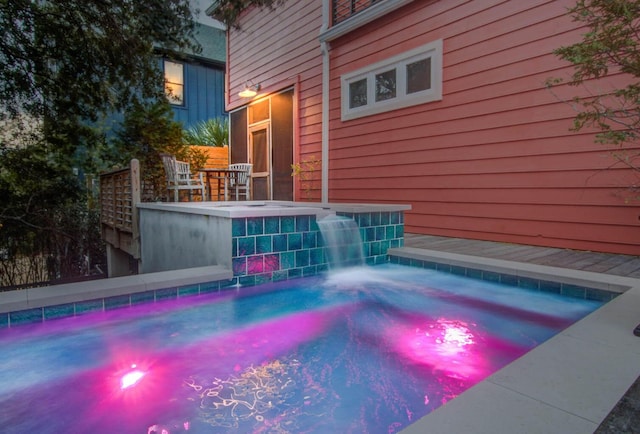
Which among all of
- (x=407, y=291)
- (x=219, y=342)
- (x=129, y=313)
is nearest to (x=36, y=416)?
(x=219, y=342)

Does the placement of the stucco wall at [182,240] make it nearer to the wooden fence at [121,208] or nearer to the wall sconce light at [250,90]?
the wooden fence at [121,208]

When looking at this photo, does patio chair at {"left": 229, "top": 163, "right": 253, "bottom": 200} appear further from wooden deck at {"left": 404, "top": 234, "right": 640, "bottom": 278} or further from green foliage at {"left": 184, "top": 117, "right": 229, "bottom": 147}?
green foliage at {"left": 184, "top": 117, "right": 229, "bottom": 147}

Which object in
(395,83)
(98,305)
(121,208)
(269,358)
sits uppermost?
(395,83)

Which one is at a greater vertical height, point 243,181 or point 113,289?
point 243,181

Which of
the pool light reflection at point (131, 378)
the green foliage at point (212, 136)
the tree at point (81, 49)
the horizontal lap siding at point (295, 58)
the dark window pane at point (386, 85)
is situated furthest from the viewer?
the green foliage at point (212, 136)

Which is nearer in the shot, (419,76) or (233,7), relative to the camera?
(233,7)

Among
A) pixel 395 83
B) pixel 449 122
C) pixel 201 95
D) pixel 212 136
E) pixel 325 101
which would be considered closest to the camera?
pixel 449 122

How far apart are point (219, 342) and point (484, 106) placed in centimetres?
378

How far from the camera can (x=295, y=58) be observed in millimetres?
7164

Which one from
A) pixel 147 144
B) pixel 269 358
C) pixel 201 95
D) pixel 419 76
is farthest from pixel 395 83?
pixel 201 95

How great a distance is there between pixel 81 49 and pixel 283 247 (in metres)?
3.90

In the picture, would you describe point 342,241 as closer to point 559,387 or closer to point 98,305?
point 98,305

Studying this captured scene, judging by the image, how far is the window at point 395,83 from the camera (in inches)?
188

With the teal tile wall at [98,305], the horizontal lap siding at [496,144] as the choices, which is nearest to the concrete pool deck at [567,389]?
the horizontal lap siding at [496,144]
